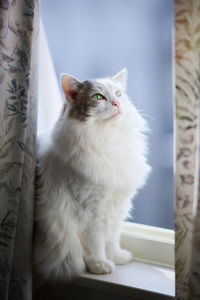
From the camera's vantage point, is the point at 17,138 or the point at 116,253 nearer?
the point at 17,138

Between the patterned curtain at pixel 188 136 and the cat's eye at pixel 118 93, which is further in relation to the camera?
the cat's eye at pixel 118 93

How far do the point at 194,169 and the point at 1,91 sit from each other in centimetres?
69

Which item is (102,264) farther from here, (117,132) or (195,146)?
(195,146)

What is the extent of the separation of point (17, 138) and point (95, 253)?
56 centimetres

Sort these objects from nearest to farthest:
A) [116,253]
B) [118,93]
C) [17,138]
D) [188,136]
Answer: [188,136], [17,138], [118,93], [116,253]

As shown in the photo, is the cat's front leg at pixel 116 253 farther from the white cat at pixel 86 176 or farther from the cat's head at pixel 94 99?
the cat's head at pixel 94 99

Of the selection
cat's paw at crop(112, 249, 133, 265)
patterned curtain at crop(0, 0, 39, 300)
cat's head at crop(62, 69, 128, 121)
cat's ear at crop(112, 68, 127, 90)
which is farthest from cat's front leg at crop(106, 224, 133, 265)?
cat's ear at crop(112, 68, 127, 90)

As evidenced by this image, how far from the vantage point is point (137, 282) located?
1.03m

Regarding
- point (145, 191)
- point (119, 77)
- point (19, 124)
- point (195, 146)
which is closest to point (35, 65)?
point (19, 124)

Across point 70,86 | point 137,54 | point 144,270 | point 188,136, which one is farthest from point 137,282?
point 137,54

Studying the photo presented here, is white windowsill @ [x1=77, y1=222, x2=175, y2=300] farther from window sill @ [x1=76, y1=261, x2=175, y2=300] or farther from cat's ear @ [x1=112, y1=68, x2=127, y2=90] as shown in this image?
cat's ear @ [x1=112, y1=68, x2=127, y2=90]

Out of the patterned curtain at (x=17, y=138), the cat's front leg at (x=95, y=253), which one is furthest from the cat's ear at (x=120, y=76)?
the cat's front leg at (x=95, y=253)

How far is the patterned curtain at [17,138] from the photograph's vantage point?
35.1 inches

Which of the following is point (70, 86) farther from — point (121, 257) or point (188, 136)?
point (121, 257)
